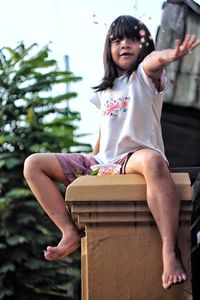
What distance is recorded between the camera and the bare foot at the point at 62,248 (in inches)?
112

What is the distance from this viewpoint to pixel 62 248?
9.36 feet

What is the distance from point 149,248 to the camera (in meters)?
2.57

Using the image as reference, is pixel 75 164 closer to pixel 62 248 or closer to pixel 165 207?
pixel 62 248

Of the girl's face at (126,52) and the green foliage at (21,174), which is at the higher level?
the girl's face at (126,52)

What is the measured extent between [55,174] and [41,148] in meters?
7.43

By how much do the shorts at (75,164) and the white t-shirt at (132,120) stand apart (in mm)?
52

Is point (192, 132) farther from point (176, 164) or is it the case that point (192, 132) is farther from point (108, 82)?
point (108, 82)

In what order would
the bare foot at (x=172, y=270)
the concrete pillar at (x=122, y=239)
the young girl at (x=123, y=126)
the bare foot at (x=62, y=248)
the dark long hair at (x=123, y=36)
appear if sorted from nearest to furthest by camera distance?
1. the bare foot at (x=172, y=270)
2. the concrete pillar at (x=122, y=239)
3. the young girl at (x=123, y=126)
4. the bare foot at (x=62, y=248)
5. the dark long hair at (x=123, y=36)

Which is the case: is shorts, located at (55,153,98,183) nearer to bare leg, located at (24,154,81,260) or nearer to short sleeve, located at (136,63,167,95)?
bare leg, located at (24,154,81,260)

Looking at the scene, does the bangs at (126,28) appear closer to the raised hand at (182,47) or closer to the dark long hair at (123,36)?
the dark long hair at (123,36)

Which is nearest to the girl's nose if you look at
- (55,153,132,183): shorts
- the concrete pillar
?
(55,153,132,183): shorts

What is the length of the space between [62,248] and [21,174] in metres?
7.74

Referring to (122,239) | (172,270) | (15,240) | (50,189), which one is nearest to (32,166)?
(50,189)

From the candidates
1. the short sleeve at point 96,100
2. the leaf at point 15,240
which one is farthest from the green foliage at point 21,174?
the short sleeve at point 96,100
